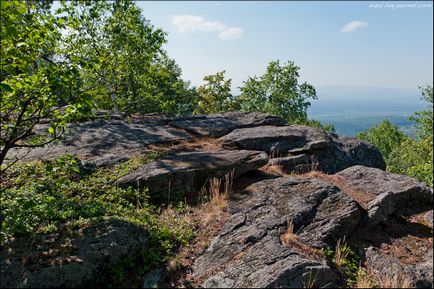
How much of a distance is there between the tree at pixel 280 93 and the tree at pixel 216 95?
3.82 m

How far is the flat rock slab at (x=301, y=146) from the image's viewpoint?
52.0ft

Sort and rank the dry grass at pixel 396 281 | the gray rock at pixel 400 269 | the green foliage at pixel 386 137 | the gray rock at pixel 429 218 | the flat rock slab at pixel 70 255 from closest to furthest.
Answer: the flat rock slab at pixel 70 255
the dry grass at pixel 396 281
the gray rock at pixel 400 269
the gray rock at pixel 429 218
the green foliage at pixel 386 137

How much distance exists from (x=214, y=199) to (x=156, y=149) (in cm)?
540

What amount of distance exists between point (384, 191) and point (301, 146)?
5.23m

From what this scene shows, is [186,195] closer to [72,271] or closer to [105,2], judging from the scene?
[72,271]

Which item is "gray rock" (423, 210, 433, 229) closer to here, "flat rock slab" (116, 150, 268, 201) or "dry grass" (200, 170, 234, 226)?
"flat rock slab" (116, 150, 268, 201)

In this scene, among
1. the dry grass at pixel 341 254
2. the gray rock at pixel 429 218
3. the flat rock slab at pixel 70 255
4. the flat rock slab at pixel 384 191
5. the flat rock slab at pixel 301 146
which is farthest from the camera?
the flat rock slab at pixel 301 146

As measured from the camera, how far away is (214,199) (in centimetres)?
1140

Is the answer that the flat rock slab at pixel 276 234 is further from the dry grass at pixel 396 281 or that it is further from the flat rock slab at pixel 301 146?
the flat rock slab at pixel 301 146

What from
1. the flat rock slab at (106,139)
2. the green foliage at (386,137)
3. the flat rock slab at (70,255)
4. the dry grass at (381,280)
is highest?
the flat rock slab at (106,139)

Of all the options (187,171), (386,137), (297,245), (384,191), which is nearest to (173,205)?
(187,171)

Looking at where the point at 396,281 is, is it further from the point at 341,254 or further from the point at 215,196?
the point at 215,196

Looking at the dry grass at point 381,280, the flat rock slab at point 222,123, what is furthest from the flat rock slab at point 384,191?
the flat rock slab at point 222,123

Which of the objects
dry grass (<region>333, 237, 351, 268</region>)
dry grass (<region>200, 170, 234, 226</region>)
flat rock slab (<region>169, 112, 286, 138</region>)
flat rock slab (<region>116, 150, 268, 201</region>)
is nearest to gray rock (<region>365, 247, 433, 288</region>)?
dry grass (<region>333, 237, 351, 268</region>)
